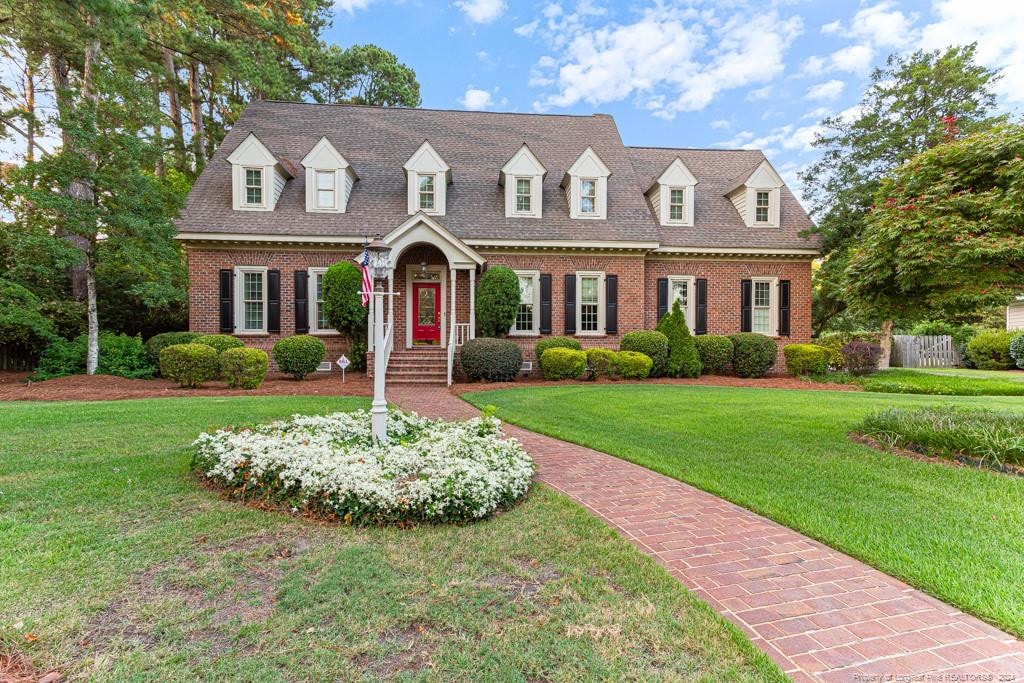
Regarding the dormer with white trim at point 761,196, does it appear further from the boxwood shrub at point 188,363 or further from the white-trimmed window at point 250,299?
the boxwood shrub at point 188,363

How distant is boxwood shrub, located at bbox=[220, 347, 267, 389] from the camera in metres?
10.9

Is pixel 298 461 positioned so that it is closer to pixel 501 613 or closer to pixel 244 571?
pixel 244 571

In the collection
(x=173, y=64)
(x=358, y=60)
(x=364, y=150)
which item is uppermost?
(x=358, y=60)

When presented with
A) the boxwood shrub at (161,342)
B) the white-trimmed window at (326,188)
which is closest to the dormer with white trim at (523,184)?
the white-trimmed window at (326,188)

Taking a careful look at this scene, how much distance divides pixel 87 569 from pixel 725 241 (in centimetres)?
1645

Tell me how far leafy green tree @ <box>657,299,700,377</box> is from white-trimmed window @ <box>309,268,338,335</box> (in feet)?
33.0

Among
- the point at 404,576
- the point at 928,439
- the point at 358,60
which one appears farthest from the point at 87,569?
the point at 358,60

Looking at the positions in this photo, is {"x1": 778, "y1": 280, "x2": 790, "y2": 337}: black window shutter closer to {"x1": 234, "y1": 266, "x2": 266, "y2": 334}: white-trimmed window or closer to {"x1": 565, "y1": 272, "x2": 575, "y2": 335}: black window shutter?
{"x1": 565, "y1": 272, "x2": 575, "y2": 335}: black window shutter

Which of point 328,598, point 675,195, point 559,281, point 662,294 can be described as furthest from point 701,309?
point 328,598

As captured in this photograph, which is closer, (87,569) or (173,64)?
(87,569)

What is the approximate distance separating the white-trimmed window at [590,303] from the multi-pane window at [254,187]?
33.2 ft

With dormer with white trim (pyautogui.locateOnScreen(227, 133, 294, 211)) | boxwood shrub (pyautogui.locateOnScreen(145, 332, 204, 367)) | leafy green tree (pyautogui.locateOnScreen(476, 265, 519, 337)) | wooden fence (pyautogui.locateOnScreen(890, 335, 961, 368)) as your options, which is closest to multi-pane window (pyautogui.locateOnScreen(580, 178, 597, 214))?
leafy green tree (pyautogui.locateOnScreen(476, 265, 519, 337))

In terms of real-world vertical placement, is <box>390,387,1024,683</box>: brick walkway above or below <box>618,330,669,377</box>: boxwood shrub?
below

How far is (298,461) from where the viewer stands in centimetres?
412
